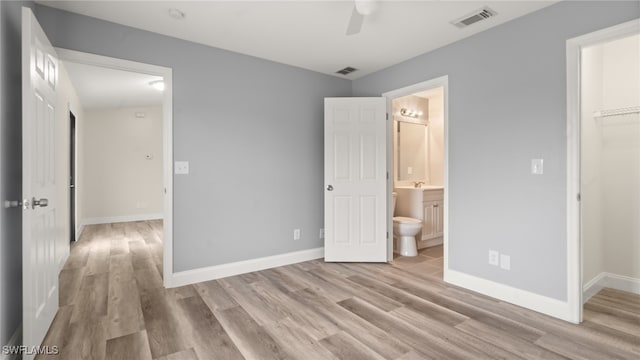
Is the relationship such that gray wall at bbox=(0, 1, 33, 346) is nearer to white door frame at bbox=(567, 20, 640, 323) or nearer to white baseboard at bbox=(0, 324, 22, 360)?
white baseboard at bbox=(0, 324, 22, 360)

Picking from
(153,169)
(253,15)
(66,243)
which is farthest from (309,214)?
(153,169)

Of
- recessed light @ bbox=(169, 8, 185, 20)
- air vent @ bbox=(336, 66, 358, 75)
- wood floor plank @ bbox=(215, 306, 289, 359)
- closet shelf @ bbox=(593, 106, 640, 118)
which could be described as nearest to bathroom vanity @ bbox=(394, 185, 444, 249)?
air vent @ bbox=(336, 66, 358, 75)

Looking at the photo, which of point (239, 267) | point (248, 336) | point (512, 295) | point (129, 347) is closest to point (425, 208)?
point (512, 295)

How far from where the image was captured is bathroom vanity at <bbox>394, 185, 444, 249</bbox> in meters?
4.48

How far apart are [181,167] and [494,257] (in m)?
3.11

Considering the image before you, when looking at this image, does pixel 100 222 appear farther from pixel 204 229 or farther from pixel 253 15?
pixel 253 15

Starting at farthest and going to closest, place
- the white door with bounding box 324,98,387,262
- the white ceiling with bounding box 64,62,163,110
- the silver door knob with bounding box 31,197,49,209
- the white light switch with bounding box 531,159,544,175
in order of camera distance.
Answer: the white ceiling with bounding box 64,62,163,110 < the white door with bounding box 324,98,387,262 < the white light switch with bounding box 531,159,544,175 < the silver door knob with bounding box 31,197,49,209

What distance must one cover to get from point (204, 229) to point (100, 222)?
506 cm

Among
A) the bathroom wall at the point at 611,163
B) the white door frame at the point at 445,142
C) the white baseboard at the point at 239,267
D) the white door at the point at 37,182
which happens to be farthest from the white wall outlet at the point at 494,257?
the white door at the point at 37,182

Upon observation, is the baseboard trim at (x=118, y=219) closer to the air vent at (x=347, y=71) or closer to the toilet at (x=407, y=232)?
the air vent at (x=347, y=71)

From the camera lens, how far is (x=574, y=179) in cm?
233

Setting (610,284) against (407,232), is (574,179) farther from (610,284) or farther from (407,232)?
(407,232)

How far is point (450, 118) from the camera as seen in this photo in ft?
10.5

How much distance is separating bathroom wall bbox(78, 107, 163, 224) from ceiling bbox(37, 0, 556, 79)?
5.01 meters
